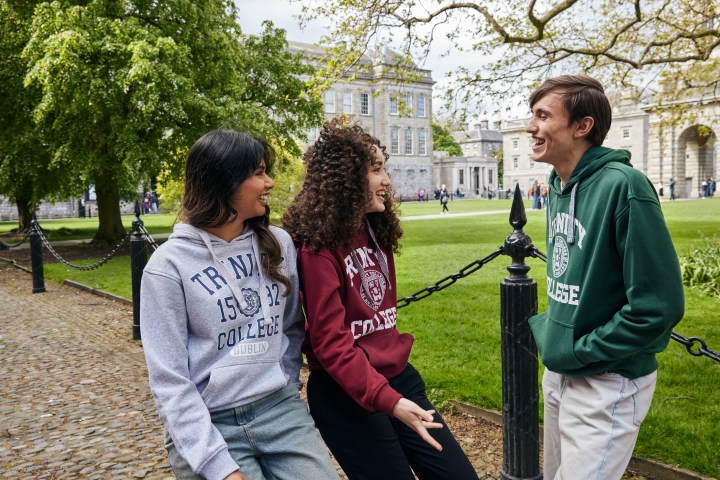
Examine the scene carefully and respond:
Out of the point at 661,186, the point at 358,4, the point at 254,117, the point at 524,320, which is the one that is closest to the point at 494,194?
the point at 661,186

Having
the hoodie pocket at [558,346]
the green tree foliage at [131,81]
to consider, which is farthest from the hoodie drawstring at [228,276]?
the green tree foliage at [131,81]

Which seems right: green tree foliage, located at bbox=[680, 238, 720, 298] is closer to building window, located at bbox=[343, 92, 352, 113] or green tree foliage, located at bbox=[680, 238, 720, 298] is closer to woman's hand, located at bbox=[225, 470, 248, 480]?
woman's hand, located at bbox=[225, 470, 248, 480]

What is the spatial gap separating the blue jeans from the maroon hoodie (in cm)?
22

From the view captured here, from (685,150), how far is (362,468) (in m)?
53.9

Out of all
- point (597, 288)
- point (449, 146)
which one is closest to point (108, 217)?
point (597, 288)

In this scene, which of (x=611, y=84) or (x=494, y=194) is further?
(x=494, y=194)

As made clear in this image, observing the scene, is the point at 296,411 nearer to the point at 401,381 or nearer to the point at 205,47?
the point at 401,381

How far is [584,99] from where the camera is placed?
6.91 ft

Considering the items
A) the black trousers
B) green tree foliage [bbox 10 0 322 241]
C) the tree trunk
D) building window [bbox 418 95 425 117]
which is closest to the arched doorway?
building window [bbox 418 95 425 117]

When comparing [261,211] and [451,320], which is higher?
[261,211]

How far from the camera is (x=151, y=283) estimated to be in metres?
1.99

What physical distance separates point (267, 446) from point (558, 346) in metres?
1.02

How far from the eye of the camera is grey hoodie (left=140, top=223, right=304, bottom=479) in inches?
75.8

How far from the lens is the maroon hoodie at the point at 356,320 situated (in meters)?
2.06
